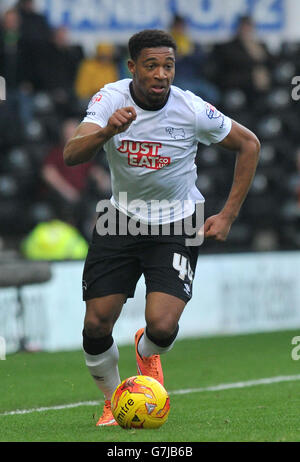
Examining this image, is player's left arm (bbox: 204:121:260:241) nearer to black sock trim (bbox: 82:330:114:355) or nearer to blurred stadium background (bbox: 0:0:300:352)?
black sock trim (bbox: 82:330:114:355)

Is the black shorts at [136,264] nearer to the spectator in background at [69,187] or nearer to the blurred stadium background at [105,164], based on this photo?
the blurred stadium background at [105,164]

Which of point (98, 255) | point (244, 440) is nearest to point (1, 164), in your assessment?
point (98, 255)

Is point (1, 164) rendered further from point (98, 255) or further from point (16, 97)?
point (98, 255)

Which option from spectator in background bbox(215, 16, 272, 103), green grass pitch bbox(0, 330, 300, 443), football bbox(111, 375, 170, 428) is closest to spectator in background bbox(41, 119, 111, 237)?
green grass pitch bbox(0, 330, 300, 443)

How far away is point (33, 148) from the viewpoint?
14492mm

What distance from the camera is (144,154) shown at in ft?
21.4

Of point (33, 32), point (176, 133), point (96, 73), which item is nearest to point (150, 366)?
point (176, 133)

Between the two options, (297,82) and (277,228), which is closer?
(277,228)

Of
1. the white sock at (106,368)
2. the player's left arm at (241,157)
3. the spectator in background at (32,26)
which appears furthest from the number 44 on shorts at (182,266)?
the spectator in background at (32,26)

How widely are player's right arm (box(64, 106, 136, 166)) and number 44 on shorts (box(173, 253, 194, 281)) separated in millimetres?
970

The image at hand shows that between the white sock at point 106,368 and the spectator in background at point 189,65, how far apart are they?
9.31 meters

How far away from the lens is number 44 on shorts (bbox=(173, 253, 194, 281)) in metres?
6.62
